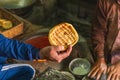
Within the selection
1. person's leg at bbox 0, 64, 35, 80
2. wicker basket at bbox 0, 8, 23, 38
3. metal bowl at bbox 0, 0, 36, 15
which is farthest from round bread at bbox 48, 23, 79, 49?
metal bowl at bbox 0, 0, 36, 15

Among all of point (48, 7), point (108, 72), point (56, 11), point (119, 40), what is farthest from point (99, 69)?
point (56, 11)

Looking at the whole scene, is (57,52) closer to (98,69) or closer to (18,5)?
(98,69)

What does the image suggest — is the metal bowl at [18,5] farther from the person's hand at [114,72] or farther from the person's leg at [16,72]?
the person's hand at [114,72]

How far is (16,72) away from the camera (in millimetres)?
2199

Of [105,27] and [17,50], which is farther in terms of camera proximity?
[105,27]

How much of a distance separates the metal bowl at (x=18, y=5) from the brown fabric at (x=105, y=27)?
1.04m

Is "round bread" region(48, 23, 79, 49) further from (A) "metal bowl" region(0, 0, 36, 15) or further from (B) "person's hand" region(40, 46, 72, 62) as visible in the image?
(A) "metal bowl" region(0, 0, 36, 15)

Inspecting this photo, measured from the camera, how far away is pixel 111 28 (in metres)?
2.51

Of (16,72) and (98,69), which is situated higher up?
(16,72)

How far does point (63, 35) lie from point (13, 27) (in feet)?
2.70

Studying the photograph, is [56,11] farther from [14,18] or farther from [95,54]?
[95,54]

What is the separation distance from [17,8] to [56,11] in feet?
3.94

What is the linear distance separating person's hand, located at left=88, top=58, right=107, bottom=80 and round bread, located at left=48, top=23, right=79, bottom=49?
1.66 feet

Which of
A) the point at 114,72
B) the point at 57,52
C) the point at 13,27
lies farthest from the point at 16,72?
the point at 114,72
